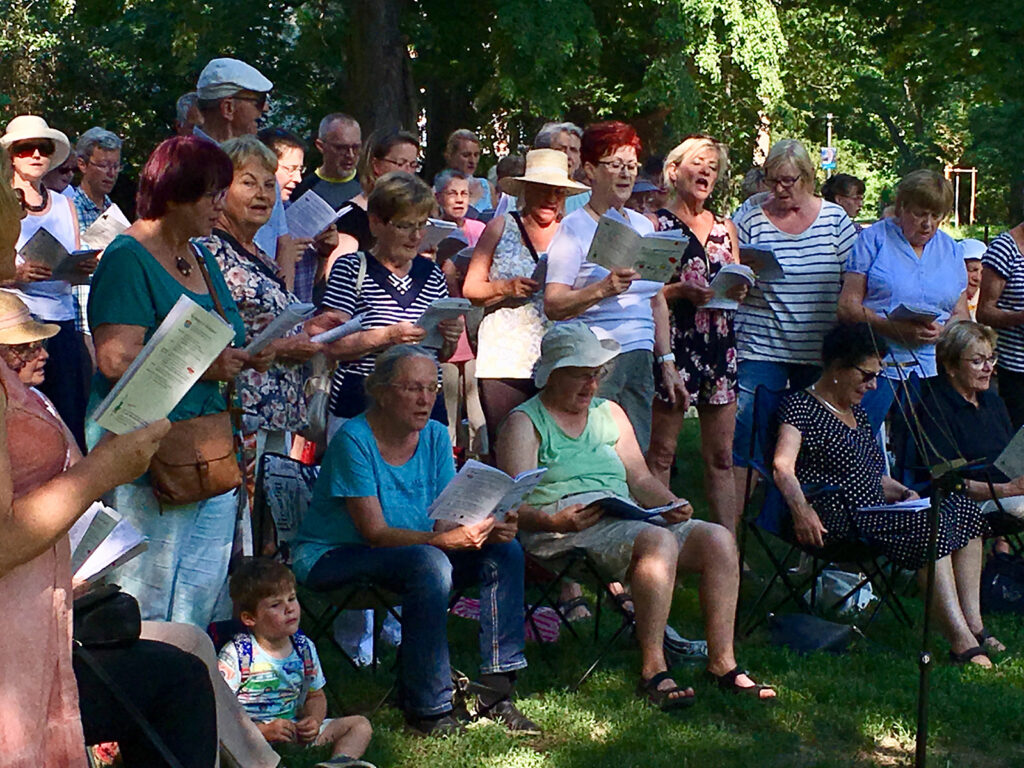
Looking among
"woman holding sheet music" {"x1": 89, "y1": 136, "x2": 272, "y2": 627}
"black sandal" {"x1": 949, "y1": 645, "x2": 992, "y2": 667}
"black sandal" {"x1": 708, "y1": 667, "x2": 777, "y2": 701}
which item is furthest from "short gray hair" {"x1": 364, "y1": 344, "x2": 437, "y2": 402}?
"black sandal" {"x1": 949, "y1": 645, "x2": 992, "y2": 667}

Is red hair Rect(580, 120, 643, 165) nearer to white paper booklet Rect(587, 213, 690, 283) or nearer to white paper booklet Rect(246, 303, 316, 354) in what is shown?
white paper booklet Rect(587, 213, 690, 283)

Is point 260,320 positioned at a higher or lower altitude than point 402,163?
lower

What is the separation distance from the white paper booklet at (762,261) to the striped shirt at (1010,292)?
1419mm

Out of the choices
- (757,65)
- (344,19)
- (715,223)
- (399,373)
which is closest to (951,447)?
(715,223)

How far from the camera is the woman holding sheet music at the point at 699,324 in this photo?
7.00 m

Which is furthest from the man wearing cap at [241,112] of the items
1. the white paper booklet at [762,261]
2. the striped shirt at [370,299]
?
the white paper booklet at [762,261]

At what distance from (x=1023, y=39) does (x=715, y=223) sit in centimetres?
1123

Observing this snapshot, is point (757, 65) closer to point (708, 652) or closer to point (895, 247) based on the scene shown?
point (895, 247)

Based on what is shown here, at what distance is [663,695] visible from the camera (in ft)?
17.8

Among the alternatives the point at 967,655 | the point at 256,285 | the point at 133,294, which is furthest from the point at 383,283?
the point at 967,655

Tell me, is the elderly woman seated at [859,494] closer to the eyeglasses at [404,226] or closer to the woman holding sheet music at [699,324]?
the woman holding sheet music at [699,324]

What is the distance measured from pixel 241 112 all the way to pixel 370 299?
118cm

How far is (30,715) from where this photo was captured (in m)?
2.79

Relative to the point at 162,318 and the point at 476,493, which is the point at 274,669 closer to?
the point at 476,493
